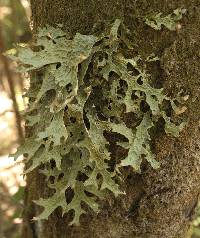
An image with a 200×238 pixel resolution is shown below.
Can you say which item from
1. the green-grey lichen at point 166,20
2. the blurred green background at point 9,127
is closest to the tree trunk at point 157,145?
the green-grey lichen at point 166,20

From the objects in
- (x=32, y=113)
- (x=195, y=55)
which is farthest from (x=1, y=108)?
(x=195, y=55)

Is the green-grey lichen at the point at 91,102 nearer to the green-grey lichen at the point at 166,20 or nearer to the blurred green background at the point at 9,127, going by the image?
the green-grey lichen at the point at 166,20

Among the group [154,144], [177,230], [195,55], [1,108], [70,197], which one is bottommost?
[1,108]

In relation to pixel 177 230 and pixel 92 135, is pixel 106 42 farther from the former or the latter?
pixel 177 230

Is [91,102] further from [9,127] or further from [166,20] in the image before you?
[9,127]

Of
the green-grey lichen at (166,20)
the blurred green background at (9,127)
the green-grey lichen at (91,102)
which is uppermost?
the green-grey lichen at (166,20)

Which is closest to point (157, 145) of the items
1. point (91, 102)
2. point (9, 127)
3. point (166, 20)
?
point (91, 102)

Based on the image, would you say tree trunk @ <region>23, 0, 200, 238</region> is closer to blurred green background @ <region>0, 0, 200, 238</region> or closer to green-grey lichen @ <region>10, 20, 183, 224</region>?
green-grey lichen @ <region>10, 20, 183, 224</region>
